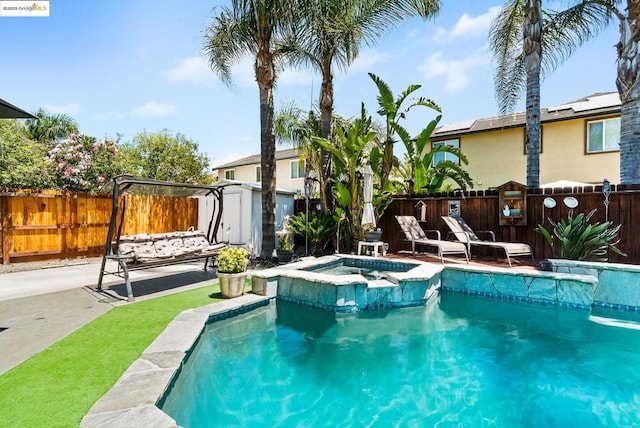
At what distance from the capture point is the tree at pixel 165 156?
21.0 m

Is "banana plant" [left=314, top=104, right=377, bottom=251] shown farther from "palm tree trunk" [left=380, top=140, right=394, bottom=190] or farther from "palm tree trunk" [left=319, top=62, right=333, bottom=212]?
"palm tree trunk" [left=319, top=62, right=333, bottom=212]

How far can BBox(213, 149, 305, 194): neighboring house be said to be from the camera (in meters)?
22.7

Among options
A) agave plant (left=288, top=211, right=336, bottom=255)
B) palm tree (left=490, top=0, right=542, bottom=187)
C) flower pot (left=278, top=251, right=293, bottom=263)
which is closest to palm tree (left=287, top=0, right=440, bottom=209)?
agave plant (left=288, top=211, right=336, bottom=255)

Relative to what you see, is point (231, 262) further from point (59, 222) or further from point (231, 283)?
point (59, 222)

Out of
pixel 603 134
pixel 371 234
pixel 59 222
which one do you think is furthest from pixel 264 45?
pixel 603 134

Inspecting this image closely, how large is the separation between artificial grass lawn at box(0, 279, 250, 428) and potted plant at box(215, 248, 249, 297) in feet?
3.38

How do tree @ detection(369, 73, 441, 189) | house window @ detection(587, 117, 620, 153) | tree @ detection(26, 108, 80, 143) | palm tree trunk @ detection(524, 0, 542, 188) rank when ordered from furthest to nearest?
tree @ detection(26, 108, 80, 143), house window @ detection(587, 117, 620, 153), tree @ detection(369, 73, 441, 189), palm tree trunk @ detection(524, 0, 542, 188)

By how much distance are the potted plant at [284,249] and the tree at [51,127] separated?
2070 cm

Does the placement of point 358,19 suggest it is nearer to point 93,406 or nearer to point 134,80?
point 134,80

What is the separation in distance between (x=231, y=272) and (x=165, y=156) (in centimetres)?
1760

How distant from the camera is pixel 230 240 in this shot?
12.8 meters

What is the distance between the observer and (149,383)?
10.0ft

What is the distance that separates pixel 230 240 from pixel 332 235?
13.1 ft

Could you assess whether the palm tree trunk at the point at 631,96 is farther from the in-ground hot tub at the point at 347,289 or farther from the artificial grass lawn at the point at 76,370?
the artificial grass lawn at the point at 76,370
